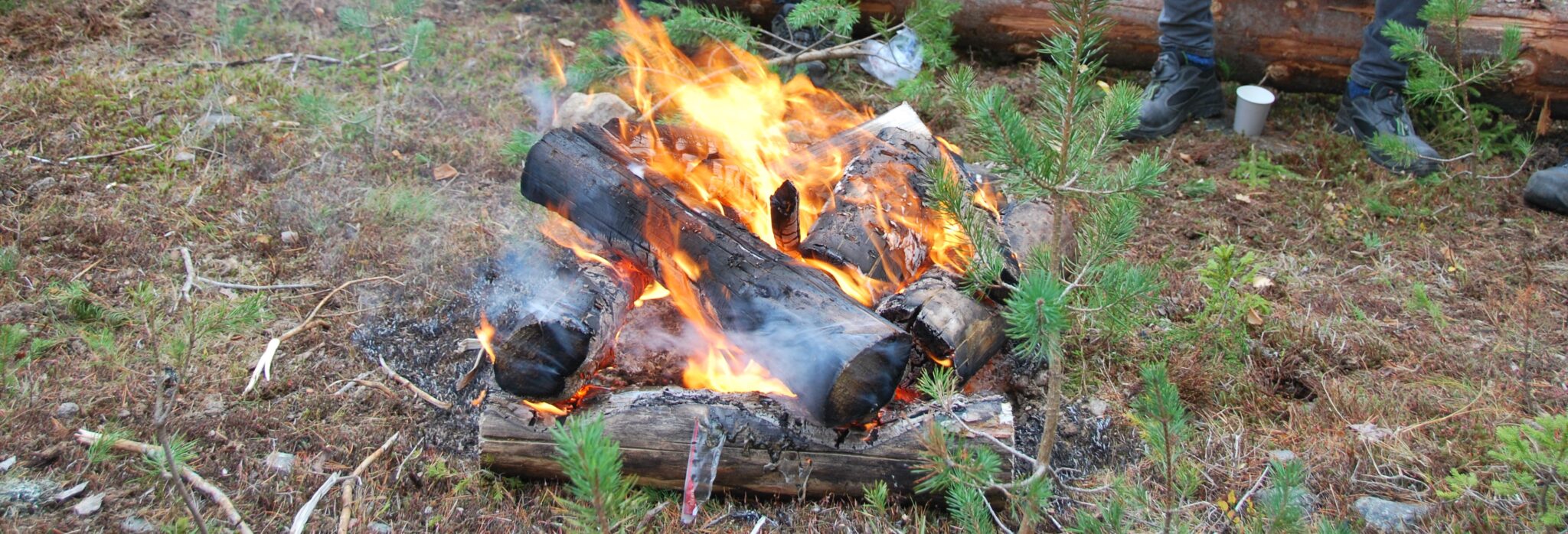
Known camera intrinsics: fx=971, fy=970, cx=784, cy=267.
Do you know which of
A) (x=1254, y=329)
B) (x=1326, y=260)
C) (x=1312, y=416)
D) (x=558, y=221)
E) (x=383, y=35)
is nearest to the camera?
(x=1312, y=416)

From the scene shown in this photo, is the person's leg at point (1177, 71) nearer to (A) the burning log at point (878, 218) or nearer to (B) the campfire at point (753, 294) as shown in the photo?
(B) the campfire at point (753, 294)

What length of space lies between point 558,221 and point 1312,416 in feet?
9.07

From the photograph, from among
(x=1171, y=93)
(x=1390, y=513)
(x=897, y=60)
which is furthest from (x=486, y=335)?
(x=1171, y=93)

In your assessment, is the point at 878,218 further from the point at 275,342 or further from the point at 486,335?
the point at 275,342

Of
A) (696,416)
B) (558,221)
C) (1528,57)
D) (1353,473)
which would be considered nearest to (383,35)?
(558,221)

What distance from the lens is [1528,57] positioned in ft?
15.7

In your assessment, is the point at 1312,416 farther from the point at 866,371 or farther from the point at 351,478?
the point at 351,478

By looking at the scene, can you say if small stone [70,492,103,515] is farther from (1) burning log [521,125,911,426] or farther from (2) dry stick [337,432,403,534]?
(1) burning log [521,125,911,426]

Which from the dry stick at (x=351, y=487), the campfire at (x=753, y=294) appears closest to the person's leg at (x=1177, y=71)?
the campfire at (x=753, y=294)

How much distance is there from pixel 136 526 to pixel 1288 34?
5.46m

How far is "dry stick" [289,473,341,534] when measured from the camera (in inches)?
105

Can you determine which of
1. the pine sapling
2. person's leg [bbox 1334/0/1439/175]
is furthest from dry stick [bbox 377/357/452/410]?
person's leg [bbox 1334/0/1439/175]

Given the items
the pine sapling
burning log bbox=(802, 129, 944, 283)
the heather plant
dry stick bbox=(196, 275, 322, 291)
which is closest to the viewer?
the pine sapling

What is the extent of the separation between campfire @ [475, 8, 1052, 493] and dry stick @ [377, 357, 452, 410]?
0.24 m
